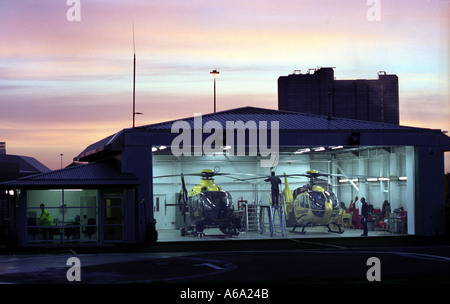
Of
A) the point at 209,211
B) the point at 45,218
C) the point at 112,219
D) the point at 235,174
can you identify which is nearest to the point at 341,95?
the point at 235,174

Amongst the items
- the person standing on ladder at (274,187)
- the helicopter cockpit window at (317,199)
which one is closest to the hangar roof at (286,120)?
the person standing on ladder at (274,187)

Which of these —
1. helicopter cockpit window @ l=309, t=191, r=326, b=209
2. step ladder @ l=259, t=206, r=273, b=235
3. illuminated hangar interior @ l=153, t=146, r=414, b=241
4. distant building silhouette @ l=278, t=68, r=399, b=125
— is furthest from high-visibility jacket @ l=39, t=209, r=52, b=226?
distant building silhouette @ l=278, t=68, r=399, b=125

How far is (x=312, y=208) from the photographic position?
107 ft

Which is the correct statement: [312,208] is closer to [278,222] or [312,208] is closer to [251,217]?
[278,222]

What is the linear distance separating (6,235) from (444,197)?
2033cm

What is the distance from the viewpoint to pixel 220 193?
3173 cm

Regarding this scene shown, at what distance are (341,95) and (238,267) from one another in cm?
6009

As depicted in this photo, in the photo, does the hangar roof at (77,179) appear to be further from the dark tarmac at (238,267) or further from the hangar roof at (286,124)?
the dark tarmac at (238,267)

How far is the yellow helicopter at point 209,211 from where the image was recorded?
103 ft

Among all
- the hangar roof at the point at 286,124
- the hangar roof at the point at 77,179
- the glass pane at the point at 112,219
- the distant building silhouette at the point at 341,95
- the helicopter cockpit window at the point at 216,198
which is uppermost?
the distant building silhouette at the point at 341,95

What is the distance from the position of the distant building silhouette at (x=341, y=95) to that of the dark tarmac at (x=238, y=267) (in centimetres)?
4497

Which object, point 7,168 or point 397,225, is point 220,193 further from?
point 7,168
